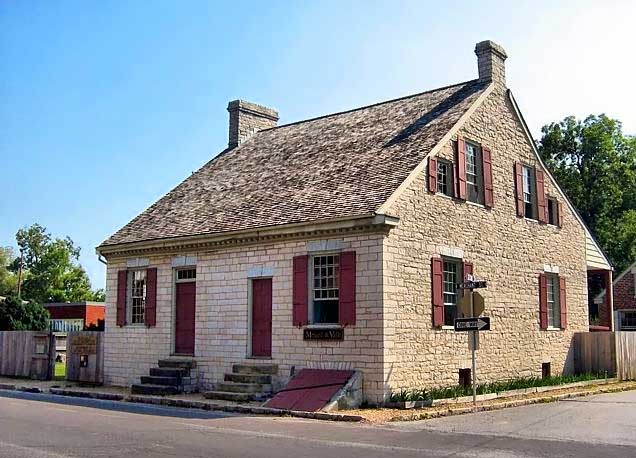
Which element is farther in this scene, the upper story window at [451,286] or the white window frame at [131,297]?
the white window frame at [131,297]

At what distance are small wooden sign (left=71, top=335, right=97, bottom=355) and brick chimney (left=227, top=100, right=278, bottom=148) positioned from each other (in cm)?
846

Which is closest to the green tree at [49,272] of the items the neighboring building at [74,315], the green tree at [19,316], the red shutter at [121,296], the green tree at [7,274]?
the green tree at [7,274]

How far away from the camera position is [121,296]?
23031mm

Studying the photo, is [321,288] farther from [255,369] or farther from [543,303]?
[543,303]

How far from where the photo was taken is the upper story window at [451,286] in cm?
1944

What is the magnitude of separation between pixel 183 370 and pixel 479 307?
823cm

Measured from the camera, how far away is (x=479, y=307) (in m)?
17.0

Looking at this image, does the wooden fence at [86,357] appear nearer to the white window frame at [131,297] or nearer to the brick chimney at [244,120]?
the white window frame at [131,297]

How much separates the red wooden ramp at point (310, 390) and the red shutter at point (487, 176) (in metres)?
7.15

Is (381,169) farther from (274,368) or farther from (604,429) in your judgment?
(604,429)

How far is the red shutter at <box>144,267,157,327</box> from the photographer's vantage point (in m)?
22.0

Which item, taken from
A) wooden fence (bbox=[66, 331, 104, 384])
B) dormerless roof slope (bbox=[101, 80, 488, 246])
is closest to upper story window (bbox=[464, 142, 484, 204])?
dormerless roof slope (bbox=[101, 80, 488, 246])

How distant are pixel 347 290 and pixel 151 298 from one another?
7212 mm

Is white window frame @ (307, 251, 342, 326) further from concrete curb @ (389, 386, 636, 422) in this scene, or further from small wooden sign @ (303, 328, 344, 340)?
concrete curb @ (389, 386, 636, 422)
